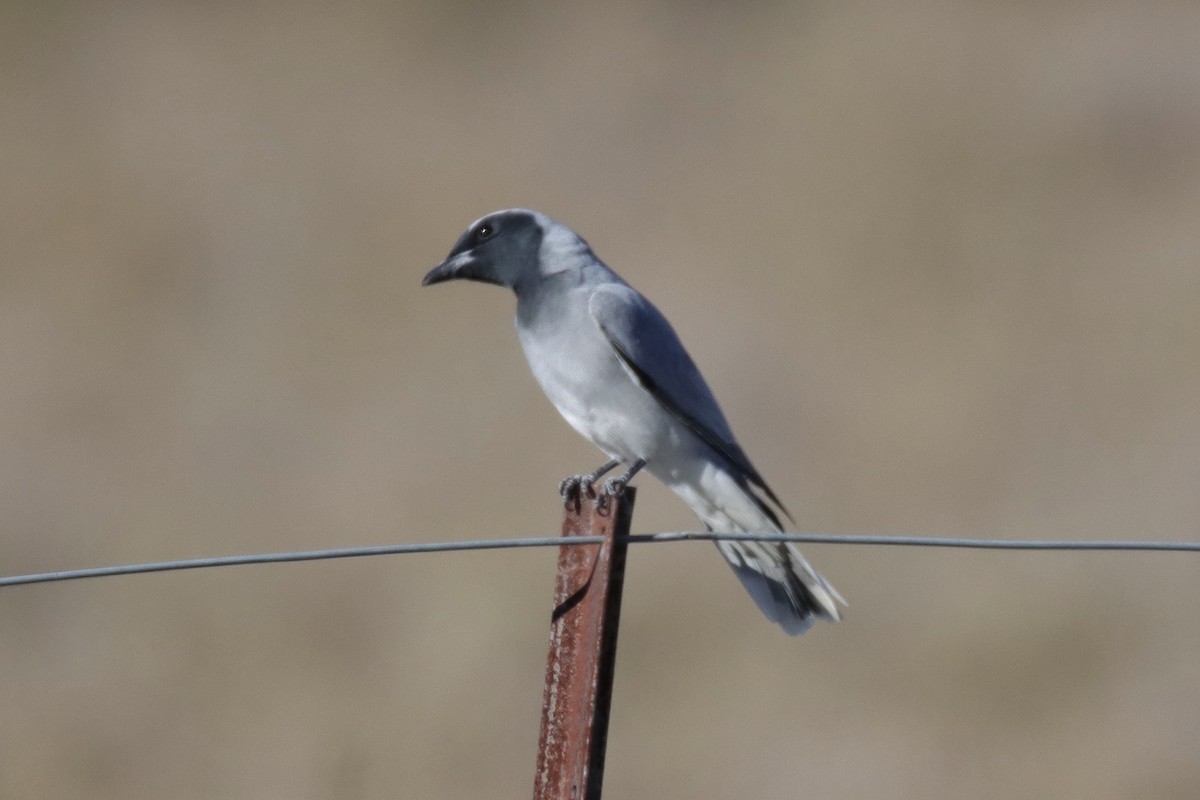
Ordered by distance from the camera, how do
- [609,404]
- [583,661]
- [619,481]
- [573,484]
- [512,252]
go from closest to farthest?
[583,661]
[619,481]
[573,484]
[609,404]
[512,252]

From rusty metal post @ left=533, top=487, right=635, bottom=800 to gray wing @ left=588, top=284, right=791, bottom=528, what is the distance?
1.88m

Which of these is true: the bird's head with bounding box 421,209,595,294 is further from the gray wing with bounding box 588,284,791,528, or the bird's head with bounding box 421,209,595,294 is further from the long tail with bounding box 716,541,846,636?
the long tail with bounding box 716,541,846,636

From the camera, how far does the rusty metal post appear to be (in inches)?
122

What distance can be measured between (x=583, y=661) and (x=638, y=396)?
2083 millimetres

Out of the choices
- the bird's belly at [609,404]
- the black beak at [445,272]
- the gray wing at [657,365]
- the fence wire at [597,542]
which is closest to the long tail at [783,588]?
the gray wing at [657,365]

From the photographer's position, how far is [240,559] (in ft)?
10.1

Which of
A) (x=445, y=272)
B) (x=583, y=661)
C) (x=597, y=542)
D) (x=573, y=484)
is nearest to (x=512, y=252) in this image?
(x=445, y=272)

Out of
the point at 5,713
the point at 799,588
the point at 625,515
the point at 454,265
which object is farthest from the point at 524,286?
the point at 5,713

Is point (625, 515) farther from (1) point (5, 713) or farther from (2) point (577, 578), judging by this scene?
(1) point (5, 713)

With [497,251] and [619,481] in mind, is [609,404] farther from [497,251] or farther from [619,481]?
[619,481]

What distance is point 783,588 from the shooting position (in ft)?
16.0

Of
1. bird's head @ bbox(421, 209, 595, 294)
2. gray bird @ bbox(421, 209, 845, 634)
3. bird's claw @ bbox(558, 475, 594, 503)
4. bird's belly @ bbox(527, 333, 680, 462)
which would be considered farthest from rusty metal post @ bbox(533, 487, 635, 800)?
bird's head @ bbox(421, 209, 595, 294)

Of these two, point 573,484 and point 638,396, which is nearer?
point 573,484

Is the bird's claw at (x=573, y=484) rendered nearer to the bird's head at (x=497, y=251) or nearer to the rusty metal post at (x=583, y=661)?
the rusty metal post at (x=583, y=661)
